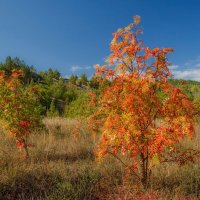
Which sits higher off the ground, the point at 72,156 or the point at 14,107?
the point at 14,107

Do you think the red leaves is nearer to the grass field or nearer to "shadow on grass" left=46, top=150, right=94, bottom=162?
the grass field

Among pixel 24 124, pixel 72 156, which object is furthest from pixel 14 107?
pixel 72 156

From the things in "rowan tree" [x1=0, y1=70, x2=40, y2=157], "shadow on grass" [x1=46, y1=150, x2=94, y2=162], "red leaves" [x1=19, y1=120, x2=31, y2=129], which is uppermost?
"rowan tree" [x1=0, y1=70, x2=40, y2=157]

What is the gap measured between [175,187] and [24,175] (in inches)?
121

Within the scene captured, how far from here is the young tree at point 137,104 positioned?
4.18 metres

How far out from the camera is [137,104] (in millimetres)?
4352

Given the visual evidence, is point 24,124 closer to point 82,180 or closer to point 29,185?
point 29,185

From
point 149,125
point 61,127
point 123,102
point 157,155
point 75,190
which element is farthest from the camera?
point 61,127

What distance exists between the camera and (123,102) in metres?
4.34

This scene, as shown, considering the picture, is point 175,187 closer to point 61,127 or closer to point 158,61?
point 158,61

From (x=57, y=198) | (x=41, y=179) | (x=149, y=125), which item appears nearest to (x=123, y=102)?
(x=149, y=125)

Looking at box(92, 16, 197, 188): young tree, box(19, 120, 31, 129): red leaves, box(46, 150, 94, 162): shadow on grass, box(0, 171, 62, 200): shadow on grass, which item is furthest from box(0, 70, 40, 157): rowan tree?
box(92, 16, 197, 188): young tree

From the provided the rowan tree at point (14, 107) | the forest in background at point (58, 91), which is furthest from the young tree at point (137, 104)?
the forest in background at point (58, 91)

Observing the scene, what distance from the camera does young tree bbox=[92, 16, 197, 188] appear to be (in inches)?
165
